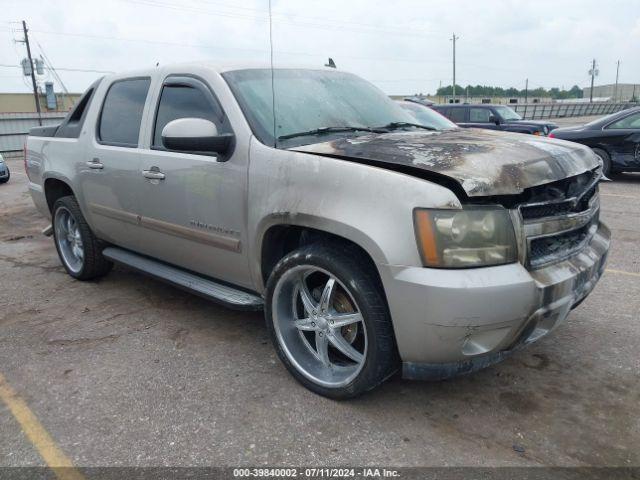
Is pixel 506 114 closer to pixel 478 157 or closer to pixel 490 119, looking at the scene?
pixel 490 119

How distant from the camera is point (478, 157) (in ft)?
8.57

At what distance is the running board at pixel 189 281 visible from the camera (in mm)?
3320

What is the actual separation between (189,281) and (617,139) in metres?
9.09

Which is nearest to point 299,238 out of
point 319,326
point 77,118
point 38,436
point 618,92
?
point 319,326

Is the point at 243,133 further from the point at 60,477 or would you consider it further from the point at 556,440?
the point at 556,440

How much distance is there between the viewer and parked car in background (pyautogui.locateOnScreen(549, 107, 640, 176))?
9.88m

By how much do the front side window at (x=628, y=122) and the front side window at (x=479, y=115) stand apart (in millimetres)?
5290

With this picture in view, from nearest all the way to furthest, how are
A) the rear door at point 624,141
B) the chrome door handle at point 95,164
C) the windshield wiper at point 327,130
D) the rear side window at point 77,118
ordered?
the windshield wiper at point 327,130
the chrome door handle at point 95,164
the rear side window at point 77,118
the rear door at point 624,141

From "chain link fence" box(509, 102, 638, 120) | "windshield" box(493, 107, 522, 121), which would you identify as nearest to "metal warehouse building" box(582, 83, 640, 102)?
"chain link fence" box(509, 102, 638, 120)

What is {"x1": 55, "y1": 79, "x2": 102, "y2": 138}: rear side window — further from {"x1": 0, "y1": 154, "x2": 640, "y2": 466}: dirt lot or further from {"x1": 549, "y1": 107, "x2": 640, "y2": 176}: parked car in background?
{"x1": 549, "y1": 107, "x2": 640, "y2": 176}: parked car in background

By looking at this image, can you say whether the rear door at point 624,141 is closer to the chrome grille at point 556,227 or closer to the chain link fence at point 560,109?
the chrome grille at point 556,227

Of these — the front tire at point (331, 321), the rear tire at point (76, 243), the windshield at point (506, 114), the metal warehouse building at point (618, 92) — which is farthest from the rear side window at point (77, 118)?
the metal warehouse building at point (618, 92)

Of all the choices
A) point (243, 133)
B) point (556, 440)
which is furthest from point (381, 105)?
point (556, 440)

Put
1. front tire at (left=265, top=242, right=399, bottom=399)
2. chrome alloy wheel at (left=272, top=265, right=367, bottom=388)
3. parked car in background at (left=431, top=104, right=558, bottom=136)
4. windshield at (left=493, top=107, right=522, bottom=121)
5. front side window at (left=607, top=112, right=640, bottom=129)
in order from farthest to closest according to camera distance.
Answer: windshield at (left=493, top=107, right=522, bottom=121)
parked car in background at (left=431, top=104, right=558, bottom=136)
front side window at (left=607, top=112, right=640, bottom=129)
chrome alloy wheel at (left=272, top=265, right=367, bottom=388)
front tire at (left=265, top=242, right=399, bottom=399)
